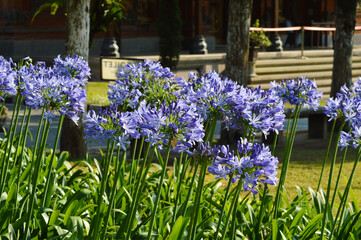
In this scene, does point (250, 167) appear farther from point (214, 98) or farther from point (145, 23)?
point (145, 23)

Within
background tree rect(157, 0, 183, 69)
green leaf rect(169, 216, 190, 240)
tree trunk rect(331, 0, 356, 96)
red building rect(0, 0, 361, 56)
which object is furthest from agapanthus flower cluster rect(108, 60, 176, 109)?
red building rect(0, 0, 361, 56)

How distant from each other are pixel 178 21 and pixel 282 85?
10125mm

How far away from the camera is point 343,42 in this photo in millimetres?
13227

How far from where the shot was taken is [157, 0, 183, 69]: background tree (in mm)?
14391

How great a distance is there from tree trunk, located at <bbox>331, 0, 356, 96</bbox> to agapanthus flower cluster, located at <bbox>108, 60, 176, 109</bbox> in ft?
29.7

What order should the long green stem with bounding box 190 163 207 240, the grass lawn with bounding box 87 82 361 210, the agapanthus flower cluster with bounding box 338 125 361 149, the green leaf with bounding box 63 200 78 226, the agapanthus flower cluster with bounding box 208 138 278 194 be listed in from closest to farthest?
the agapanthus flower cluster with bounding box 208 138 278 194
the long green stem with bounding box 190 163 207 240
the agapanthus flower cluster with bounding box 338 125 361 149
the green leaf with bounding box 63 200 78 226
the grass lawn with bounding box 87 82 361 210

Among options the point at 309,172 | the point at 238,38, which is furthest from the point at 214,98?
the point at 238,38

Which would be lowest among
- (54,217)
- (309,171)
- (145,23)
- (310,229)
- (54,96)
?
(309,171)

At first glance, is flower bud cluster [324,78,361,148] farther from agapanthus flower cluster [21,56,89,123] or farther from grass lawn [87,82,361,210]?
grass lawn [87,82,361,210]

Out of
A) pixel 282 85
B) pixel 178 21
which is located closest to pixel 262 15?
pixel 178 21

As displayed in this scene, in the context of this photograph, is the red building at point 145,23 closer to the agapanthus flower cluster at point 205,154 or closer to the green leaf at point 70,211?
the green leaf at point 70,211

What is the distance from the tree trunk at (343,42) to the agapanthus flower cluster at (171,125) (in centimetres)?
1048

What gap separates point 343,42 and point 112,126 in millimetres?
10529

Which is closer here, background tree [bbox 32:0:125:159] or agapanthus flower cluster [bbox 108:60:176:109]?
agapanthus flower cluster [bbox 108:60:176:109]
